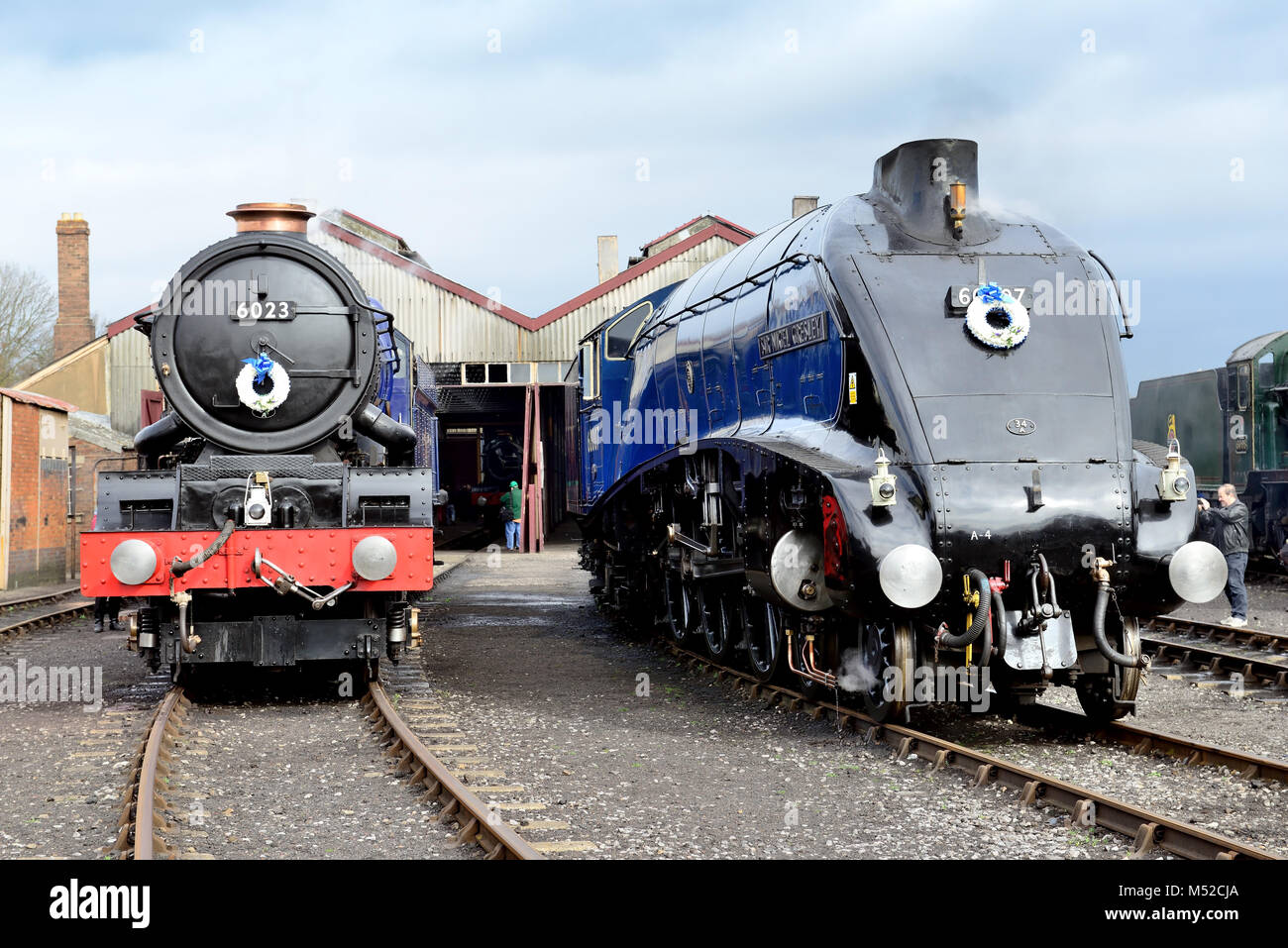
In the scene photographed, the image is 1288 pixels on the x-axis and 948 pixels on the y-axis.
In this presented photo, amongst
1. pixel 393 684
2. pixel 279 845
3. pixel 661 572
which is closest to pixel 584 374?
pixel 661 572

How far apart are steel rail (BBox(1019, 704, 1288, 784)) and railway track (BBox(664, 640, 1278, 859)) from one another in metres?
0.90

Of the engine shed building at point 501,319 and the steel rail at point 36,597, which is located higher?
the engine shed building at point 501,319

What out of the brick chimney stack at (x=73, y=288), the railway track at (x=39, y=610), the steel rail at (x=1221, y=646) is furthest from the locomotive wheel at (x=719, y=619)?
the brick chimney stack at (x=73, y=288)

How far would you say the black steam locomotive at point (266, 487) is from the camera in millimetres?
8117

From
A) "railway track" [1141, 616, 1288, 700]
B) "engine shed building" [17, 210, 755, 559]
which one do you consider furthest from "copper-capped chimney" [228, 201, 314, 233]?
"engine shed building" [17, 210, 755, 559]

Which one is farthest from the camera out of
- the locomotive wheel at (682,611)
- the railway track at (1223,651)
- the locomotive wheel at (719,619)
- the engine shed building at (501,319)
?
the engine shed building at (501,319)

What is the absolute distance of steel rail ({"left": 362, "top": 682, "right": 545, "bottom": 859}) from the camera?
4980 mm

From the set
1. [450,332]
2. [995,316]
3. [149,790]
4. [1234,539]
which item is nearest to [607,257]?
[450,332]

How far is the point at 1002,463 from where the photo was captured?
21.9 ft

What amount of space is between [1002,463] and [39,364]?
34.6 meters

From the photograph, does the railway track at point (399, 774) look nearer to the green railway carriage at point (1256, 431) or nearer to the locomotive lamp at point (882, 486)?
the locomotive lamp at point (882, 486)

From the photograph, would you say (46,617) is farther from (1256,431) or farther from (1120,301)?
(1256,431)

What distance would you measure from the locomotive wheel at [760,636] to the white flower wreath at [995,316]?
2.62 meters

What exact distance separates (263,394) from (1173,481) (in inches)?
231
